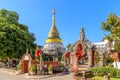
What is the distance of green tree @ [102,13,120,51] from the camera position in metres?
28.4

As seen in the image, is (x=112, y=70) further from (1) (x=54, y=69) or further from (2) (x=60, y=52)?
(2) (x=60, y=52)

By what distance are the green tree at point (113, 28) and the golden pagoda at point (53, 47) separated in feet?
86.7

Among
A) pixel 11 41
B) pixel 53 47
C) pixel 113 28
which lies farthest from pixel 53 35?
pixel 113 28

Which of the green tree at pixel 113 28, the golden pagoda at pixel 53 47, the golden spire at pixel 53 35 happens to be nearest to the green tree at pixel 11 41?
the golden pagoda at pixel 53 47

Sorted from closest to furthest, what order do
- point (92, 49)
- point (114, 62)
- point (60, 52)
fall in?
1. point (114, 62)
2. point (92, 49)
3. point (60, 52)

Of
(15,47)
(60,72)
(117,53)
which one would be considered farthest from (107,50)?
(15,47)

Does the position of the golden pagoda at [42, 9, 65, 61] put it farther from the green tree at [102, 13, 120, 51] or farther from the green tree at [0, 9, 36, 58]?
the green tree at [102, 13, 120, 51]

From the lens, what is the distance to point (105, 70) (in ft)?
83.4

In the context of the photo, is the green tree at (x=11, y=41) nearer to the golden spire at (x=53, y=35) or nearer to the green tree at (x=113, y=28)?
the golden spire at (x=53, y=35)

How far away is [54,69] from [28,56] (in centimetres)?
438

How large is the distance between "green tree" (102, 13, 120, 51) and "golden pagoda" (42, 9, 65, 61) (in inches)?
1040

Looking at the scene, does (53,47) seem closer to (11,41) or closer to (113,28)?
(11,41)

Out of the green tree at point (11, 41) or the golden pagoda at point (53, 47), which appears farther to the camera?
the golden pagoda at point (53, 47)

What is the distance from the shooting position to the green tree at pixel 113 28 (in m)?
28.4
